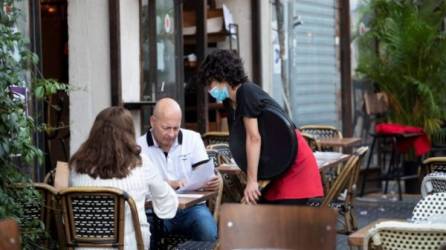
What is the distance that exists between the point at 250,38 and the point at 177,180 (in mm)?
5074

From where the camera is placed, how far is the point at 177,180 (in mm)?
6492

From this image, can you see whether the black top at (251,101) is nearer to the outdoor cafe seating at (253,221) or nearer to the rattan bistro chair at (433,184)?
the outdoor cafe seating at (253,221)

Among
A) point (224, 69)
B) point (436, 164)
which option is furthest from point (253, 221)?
point (436, 164)

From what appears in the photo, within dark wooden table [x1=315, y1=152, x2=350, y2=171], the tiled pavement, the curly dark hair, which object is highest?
the curly dark hair

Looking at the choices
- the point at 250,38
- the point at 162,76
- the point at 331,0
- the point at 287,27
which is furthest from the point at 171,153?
the point at 331,0

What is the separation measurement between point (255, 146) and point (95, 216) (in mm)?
1106

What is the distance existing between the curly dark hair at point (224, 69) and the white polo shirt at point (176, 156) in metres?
0.72

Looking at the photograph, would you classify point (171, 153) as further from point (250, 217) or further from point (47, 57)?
point (47, 57)

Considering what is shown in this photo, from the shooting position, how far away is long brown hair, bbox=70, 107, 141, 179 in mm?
5453

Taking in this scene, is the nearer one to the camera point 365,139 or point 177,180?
point 177,180

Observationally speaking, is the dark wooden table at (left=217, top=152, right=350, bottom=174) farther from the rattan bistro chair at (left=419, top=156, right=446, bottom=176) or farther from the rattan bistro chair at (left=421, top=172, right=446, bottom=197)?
the rattan bistro chair at (left=421, top=172, right=446, bottom=197)

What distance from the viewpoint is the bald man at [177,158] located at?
6379 millimetres

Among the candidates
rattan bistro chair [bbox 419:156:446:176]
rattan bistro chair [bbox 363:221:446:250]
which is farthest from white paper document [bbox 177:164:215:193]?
rattan bistro chair [bbox 363:221:446:250]

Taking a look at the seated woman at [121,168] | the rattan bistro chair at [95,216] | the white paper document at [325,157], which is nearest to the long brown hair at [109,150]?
the seated woman at [121,168]
